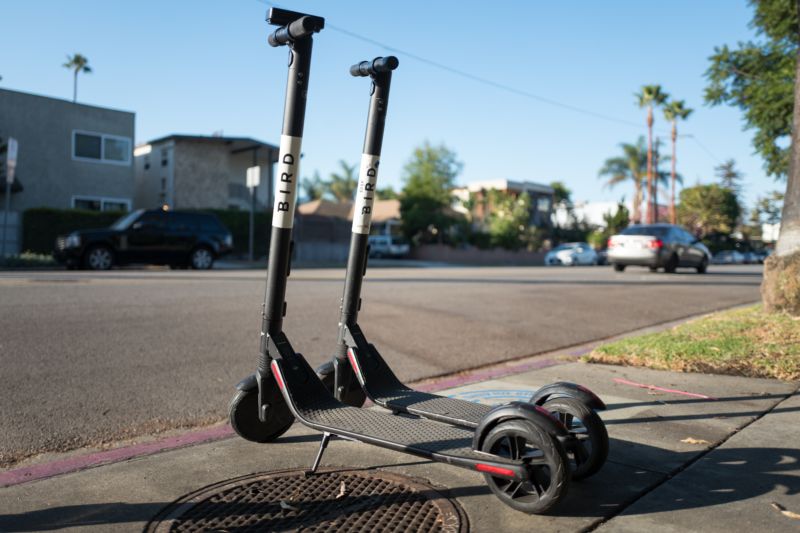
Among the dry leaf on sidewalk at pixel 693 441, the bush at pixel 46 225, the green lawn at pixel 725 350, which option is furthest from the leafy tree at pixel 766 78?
the bush at pixel 46 225

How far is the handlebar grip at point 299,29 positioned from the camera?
3.15 m

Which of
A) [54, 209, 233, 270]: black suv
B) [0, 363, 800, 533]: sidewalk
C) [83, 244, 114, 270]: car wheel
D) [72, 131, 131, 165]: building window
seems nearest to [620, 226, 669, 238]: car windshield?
[54, 209, 233, 270]: black suv

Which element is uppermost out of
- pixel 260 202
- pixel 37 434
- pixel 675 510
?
A: pixel 260 202

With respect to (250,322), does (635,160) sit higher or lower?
higher

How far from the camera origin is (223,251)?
66.9 ft

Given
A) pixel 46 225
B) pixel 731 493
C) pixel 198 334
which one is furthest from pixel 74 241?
pixel 731 493

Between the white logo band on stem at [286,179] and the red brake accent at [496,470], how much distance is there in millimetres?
1461

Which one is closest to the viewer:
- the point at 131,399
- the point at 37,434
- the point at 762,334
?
the point at 37,434

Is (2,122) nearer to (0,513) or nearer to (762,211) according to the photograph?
(0,513)

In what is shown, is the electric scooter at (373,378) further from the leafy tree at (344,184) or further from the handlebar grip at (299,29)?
the leafy tree at (344,184)

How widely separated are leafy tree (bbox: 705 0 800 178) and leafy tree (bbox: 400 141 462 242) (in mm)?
29214

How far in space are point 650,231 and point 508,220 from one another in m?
26.5

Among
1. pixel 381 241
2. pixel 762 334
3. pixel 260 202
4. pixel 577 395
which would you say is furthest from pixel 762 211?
pixel 577 395

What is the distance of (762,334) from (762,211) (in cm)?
6665
